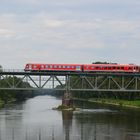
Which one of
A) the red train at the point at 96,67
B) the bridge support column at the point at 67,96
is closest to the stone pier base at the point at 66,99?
the bridge support column at the point at 67,96

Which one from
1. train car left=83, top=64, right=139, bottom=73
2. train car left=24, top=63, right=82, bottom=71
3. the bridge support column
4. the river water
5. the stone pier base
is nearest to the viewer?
the river water

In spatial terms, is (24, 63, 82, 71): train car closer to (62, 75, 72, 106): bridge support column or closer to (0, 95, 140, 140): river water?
(62, 75, 72, 106): bridge support column

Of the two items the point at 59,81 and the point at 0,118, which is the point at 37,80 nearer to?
the point at 59,81

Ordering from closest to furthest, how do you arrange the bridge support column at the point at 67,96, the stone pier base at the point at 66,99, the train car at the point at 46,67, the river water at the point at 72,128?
the river water at the point at 72,128, the train car at the point at 46,67, the bridge support column at the point at 67,96, the stone pier base at the point at 66,99

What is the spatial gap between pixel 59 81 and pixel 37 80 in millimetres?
5613

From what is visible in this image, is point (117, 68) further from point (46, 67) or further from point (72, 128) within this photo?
point (72, 128)

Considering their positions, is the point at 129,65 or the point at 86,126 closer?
the point at 86,126

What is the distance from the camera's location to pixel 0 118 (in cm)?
10294

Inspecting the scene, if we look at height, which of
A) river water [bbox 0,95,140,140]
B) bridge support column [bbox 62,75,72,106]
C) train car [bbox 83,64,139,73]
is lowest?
river water [bbox 0,95,140,140]

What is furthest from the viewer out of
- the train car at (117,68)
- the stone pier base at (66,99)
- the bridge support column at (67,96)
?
the stone pier base at (66,99)

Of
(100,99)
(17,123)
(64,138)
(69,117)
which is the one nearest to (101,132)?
(64,138)

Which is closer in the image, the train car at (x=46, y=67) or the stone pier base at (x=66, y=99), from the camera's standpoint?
the train car at (x=46, y=67)

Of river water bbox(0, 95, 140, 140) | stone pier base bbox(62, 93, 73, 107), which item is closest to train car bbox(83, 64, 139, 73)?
stone pier base bbox(62, 93, 73, 107)

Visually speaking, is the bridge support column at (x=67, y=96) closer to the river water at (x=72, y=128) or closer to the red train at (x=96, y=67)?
the red train at (x=96, y=67)
